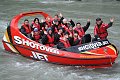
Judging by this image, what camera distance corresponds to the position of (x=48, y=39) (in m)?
10.8

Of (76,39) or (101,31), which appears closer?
(76,39)

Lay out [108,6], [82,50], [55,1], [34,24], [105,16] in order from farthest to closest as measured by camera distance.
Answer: [55,1] < [108,6] < [105,16] < [34,24] < [82,50]

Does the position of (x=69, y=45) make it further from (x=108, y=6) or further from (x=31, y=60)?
(x=108, y=6)

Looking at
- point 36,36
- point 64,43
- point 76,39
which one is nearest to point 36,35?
point 36,36

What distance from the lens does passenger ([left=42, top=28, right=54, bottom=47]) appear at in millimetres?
10693

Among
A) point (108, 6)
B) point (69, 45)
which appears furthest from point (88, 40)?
point (108, 6)

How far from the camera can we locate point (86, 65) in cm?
984

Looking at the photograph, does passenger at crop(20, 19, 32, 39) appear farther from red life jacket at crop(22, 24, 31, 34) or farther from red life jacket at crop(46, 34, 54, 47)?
red life jacket at crop(46, 34, 54, 47)

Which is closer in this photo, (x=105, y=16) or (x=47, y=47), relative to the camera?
(x=47, y=47)

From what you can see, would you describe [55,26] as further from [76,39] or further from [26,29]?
[76,39]

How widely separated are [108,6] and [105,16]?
511cm

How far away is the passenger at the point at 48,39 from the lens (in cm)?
1069

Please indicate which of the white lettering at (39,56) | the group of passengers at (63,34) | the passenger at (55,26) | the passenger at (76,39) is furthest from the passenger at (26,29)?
the passenger at (76,39)

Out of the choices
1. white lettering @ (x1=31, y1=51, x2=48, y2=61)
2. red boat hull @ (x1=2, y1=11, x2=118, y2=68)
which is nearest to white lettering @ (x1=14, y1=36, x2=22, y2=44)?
red boat hull @ (x1=2, y1=11, x2=118, y2=68)
